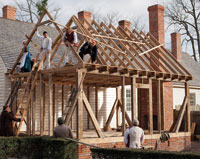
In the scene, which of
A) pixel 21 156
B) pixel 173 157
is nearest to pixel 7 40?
pixel 21 156

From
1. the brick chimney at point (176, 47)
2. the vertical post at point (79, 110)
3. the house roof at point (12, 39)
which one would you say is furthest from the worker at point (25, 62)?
the brick chimney at point (176, 47)

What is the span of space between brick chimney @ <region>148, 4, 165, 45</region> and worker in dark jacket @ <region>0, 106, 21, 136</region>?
11850 mm

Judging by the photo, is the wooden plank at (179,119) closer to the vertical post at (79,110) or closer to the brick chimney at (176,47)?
the vertical post at (79,110)

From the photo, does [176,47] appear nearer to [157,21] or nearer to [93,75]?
[157,21]

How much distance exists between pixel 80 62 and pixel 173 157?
19.7 feet

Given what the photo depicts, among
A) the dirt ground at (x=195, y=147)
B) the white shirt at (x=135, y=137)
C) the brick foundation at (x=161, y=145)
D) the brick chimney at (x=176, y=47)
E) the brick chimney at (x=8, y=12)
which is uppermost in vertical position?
the brick chimney at (x=8, y=12)

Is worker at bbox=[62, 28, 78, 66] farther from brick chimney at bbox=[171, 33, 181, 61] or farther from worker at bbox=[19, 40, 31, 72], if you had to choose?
brick chimney at bbox=[171, 33, 181, 61]

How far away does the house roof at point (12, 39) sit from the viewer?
1848 cm

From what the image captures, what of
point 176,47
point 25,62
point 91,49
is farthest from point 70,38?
point 176,47

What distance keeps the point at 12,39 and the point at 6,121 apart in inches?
311

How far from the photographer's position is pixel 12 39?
806 inches

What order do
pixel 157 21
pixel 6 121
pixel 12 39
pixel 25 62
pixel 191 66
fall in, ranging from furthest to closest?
pixel 191 66 < pixel 157 21 < pixel 12 39 < pixel 25 62 < pixel 6 121

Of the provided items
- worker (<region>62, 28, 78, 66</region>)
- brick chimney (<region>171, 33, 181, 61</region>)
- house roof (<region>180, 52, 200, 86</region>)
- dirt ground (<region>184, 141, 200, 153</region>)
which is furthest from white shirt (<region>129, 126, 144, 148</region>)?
brick chimney (<region>171, 33, 181, 61</region>)

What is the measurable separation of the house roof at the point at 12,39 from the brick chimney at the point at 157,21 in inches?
258
